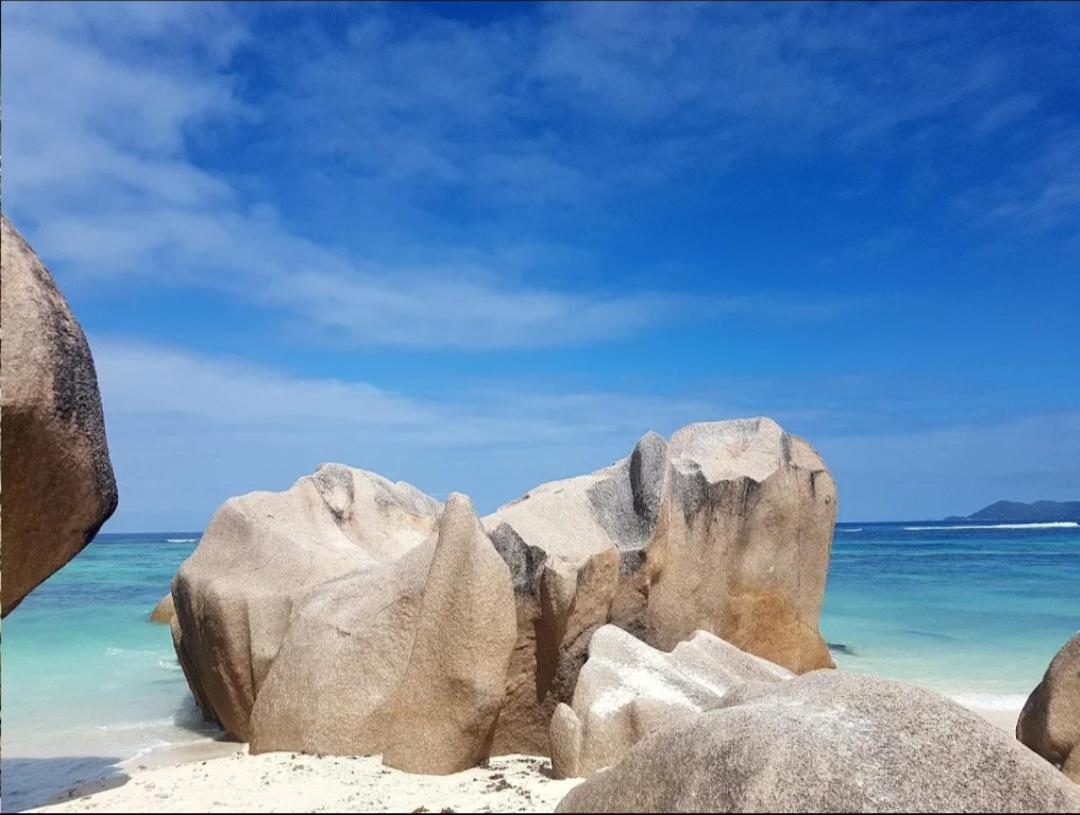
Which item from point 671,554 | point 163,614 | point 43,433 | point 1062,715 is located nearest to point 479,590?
point 43,433

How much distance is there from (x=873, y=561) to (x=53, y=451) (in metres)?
41.1

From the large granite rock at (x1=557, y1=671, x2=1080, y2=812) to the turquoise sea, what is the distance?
3.67m

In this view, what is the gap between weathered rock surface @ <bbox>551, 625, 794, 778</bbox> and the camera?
6.16 m

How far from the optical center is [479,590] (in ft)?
21.0

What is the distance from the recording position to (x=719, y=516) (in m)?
9.53

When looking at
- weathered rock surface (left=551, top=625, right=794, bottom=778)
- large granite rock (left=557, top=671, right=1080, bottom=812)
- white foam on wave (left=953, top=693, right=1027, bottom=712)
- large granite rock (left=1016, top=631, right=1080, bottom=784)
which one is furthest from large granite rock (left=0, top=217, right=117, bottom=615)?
white foam on wave (left=953, top=693, right=1027, bottom=712)

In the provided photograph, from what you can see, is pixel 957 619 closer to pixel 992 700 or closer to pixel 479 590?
pixel 992 700

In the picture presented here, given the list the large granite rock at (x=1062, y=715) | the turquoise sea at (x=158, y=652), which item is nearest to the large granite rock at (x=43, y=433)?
the turquoise sea at (x=158, y=652)

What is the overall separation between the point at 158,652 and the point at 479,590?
10.3 m

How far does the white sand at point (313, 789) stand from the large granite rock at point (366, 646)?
0.25m

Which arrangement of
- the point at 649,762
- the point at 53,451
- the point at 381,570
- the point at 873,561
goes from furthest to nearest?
the point at 873,561, the point at 381,570, the point at 53,451, the point at 649,762

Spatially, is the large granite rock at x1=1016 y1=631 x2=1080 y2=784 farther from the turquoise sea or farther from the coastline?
the turquoise sea

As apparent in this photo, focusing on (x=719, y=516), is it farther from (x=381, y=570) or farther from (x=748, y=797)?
(x=748, y=797)

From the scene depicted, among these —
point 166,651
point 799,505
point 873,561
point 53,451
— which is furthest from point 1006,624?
point 873,561
